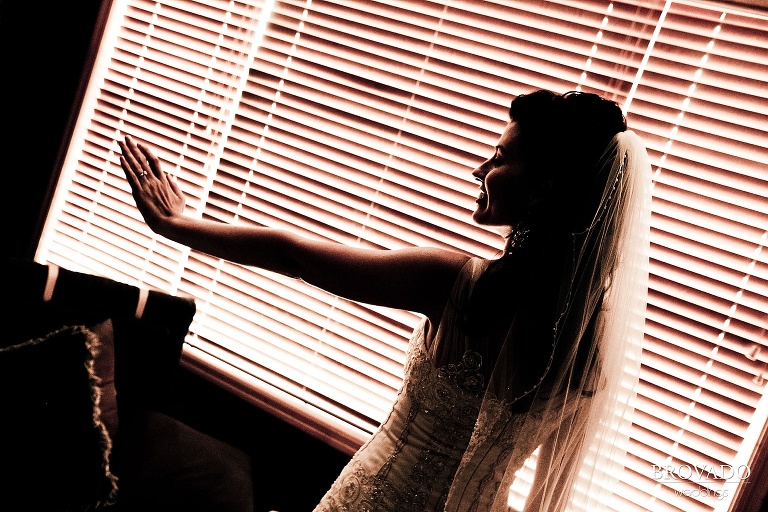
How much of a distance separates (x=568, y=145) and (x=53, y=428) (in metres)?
1.32

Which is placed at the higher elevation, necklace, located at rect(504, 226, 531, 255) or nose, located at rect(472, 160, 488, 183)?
nose, located at rect(472, 160, 488, 183)

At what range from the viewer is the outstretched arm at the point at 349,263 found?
102 cm

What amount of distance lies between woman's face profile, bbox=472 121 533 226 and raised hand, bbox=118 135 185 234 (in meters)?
0.67

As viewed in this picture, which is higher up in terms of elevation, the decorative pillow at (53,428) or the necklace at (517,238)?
the necklace at (517,238)

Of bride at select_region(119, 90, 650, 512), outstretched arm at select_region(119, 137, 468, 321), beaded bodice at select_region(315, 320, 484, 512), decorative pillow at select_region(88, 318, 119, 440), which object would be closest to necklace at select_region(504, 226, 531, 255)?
bride at select_region(119, 90, 650, 512)

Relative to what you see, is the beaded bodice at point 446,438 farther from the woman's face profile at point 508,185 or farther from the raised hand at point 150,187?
the raised hand at point 150,187

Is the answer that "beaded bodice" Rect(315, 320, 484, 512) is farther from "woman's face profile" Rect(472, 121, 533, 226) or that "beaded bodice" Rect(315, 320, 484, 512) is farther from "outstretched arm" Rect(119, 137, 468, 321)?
"woman's face profile" Rect(472, 121, 533, 226)

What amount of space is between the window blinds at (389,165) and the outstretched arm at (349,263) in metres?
0.58

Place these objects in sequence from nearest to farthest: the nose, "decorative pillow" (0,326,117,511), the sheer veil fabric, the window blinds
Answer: the sheer veil fabric, the nose, "decorative pillow" (0,326,117,511), the window blinds

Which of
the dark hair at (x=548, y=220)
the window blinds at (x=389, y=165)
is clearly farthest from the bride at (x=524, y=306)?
the window blinds at (x=389, y=165)

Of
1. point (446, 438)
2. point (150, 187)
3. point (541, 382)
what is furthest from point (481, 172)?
point (150, 187)

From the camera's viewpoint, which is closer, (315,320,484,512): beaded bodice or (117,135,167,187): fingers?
(315,320,484,512): beaded bodice

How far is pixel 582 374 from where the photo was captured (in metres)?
1.05

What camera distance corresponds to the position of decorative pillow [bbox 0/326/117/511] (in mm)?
1257
